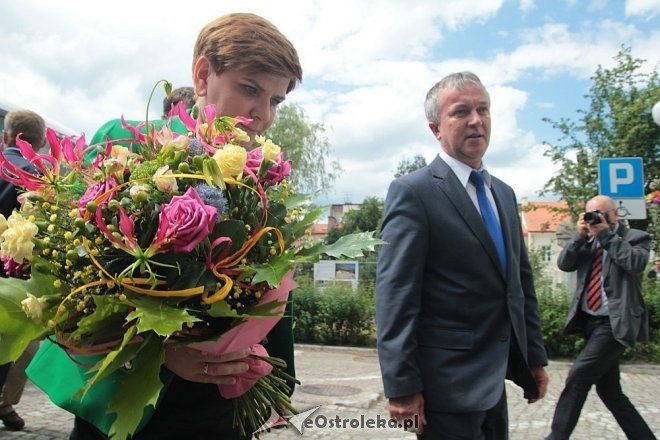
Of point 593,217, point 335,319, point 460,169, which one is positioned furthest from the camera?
point 335,319

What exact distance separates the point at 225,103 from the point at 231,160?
0.56 metres

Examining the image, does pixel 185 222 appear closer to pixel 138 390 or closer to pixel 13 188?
pixel 138 390

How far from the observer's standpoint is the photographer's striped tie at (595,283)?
4520 millimetres

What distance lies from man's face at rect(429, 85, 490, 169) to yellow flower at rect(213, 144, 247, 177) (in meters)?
1.76

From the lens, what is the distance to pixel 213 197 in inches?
48.4

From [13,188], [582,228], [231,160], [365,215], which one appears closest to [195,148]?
[231,160]

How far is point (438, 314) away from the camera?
2.52m

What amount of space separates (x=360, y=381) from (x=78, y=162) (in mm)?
6769

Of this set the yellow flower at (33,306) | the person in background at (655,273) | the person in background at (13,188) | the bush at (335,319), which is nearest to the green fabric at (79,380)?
the yellow flower at (33,306)

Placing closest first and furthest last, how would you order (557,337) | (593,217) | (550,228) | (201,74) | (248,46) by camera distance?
1. (248,46)
2. (201,74)
3. (593,217)
4. (557,337)
5. (550,228)

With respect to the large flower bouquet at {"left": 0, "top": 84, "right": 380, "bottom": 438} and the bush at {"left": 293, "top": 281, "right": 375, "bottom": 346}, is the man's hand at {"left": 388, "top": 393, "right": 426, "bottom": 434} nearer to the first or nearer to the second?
the large flower bouquet at {"left": 0, "top": 84, "right": 380, "bottom": 438}

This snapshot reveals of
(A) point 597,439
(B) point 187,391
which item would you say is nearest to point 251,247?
(B) point 187,391

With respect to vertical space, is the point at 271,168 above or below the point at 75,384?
above

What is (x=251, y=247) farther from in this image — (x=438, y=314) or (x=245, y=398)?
(x=438, y=314)
